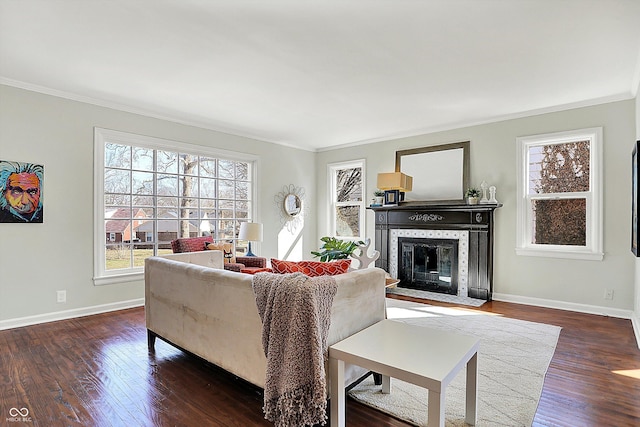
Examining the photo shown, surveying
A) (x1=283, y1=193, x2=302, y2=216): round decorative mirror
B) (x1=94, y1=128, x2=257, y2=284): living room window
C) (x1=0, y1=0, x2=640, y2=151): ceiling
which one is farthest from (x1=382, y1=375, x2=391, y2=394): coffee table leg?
(x1=283, y1=193, x2=302, y2=216): round decorative mirror

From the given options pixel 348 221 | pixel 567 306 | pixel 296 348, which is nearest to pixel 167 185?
pixel 348 221

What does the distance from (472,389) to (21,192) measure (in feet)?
14.5

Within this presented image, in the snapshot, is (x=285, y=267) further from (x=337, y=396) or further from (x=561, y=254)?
(x=561, y=254)

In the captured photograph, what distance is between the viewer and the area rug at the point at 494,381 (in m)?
2.00

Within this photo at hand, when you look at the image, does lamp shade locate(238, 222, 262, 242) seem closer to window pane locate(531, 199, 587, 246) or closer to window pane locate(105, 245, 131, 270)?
window pane locate(105, 245, 131, 270)

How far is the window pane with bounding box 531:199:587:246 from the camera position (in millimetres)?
4258

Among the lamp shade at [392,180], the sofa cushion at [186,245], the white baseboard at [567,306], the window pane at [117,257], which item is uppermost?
the lamp shade at [392,180]

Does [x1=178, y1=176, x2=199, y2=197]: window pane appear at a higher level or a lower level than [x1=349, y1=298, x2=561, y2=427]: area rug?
higher

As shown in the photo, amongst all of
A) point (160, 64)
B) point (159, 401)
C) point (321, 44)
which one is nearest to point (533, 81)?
point (321, 44)

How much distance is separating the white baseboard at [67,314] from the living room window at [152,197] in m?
0.31

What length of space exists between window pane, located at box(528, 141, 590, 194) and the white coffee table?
347 cm

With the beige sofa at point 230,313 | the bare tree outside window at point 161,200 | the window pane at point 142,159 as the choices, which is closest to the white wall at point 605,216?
the beige sofa at point 230,313

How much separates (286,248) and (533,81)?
447 centimetres

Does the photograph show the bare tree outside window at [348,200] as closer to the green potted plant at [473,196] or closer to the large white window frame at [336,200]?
the large white window frame at [336,200]
